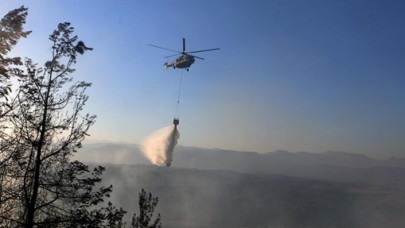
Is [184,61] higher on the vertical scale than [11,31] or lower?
higher

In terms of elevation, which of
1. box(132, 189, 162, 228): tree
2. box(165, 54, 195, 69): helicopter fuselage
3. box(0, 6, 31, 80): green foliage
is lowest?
box(132, 189, 162, 228): tree

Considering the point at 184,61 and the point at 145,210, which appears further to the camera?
the point at 184,61

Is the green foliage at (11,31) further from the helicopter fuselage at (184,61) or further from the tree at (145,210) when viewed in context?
the helicopter fuselage at (184,61)

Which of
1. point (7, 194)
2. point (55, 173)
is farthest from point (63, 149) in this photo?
point (7, 194)

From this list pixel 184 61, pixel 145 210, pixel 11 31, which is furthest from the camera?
pixel 184 61

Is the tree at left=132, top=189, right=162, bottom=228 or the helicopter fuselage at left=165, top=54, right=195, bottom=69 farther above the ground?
the helicopter fuselage at left=165, top=54, right=195, bottom=69

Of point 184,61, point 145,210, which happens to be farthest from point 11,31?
point 184,61

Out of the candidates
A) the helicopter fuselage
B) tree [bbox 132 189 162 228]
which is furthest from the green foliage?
the helicopter fuselage

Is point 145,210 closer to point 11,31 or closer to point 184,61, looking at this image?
point 11,31

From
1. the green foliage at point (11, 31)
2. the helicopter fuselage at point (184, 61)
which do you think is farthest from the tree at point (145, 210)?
the helicopter fuselage at point (184, 61)

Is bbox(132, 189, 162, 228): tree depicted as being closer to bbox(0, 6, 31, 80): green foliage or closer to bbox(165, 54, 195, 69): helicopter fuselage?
bbox(0, 6, 31, 80): green foliage

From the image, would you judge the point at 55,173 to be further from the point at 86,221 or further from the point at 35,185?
the point at 86,221
